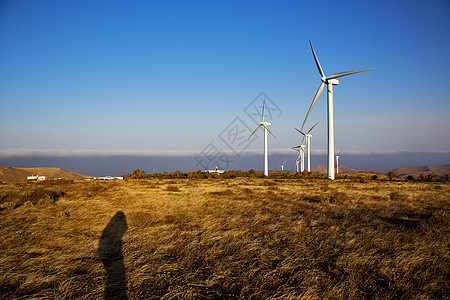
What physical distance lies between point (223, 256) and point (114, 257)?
3313 mm

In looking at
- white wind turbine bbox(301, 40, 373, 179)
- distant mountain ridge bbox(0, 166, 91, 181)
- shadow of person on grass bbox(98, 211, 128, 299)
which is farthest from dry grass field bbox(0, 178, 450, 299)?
distant mountain ridge bbox(0, 166, 91, 181)

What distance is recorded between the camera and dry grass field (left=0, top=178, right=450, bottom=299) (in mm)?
5281

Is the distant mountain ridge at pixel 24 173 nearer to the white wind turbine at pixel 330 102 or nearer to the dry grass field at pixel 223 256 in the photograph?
the white wind turbine at pixel 330 102

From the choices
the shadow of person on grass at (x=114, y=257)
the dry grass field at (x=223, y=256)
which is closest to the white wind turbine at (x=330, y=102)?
the dry grass field at (x=223, y=256)

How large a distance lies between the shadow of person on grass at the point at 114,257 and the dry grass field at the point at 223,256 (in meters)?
0.03

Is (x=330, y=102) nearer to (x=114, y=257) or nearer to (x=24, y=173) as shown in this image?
(x=114, y=257)

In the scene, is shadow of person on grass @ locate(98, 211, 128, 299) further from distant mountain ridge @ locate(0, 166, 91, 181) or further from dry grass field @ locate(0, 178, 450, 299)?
distant mountain ridge @ locate(0, 166, 91, 181)

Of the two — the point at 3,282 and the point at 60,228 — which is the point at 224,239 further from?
the point at 60,228

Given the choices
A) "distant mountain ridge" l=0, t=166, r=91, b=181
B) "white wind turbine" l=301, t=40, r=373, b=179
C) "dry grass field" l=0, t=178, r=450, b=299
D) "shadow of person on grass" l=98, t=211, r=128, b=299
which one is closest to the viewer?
"dry grass field" l=0, t=178, r=450, b=299

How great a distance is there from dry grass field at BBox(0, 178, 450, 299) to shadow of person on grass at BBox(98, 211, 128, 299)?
0.03 meters

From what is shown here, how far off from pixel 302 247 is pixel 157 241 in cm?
494

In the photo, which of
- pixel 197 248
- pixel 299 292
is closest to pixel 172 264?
pixel 197 248

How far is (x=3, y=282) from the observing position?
572 cm

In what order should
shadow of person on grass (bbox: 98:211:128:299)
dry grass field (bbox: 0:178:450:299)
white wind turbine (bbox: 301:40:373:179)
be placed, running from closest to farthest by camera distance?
1. dry grass field (bbox: 0:178:450:299)
2. shadow of person on grass (bbox: 98:211:128:299)
3. white wind turbine (bbox: 301:40:373:179)
